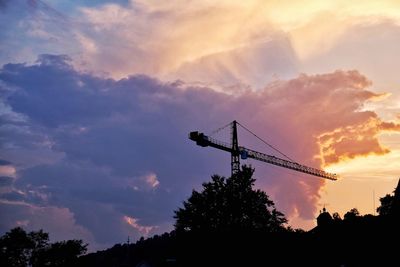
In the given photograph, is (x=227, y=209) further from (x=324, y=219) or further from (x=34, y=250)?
(x=34, y=250)

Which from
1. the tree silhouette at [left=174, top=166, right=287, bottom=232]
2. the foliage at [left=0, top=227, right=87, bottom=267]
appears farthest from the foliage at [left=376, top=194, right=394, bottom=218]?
the foliage at [left=0, top=227, right=87, bottom=267]

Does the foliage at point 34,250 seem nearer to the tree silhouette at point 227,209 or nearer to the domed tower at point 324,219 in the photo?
the tree silhouette at point 227,209

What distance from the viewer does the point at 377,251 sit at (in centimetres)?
3519

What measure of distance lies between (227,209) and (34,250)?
5548 cm

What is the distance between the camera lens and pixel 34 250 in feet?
358

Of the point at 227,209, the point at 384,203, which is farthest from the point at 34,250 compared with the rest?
the point at 384,203

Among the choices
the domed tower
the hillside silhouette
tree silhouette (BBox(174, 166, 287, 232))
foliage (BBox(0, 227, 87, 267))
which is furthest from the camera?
foliage (BBox(0, 227, 87, 267))

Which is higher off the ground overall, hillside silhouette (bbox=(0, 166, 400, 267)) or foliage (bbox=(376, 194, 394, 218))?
foliage (bbox=(376, 194, 394, 218))

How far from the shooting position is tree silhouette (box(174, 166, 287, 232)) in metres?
75.9

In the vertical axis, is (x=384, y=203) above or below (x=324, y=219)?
above

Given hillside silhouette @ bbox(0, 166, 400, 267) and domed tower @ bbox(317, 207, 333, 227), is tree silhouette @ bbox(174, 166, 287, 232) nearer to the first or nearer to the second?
hillside silhouette @ bbox(0, 166, 400, 267)

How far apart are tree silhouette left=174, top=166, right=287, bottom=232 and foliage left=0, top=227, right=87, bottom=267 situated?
40.8 metres

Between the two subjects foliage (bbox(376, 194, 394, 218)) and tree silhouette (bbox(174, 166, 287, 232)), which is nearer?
tree silhouette (bbox(174, 166, 287, 232))

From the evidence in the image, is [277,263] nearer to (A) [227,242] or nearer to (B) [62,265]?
(A) [227,242]
